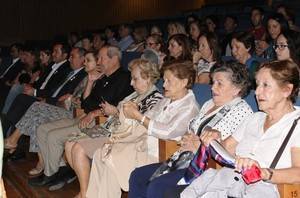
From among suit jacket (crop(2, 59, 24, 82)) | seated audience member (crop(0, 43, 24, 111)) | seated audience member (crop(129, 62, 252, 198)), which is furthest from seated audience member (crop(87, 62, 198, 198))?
suit jacket (crop(2, 59, 24, 82))

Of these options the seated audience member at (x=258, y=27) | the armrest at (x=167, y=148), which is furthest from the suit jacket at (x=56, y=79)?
the armrest at (x=167, y=148)

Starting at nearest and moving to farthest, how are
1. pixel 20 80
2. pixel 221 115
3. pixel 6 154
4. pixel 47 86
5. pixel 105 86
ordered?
pixel 221 115 → pixel 105 86 → pixel 6 154 → pixel 47 86 → pixel 20 80

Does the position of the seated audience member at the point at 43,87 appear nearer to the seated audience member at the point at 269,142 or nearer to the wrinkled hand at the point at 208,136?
the wrinkled hand at the point at 208,136

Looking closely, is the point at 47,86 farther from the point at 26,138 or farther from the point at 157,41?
the point at 157,41

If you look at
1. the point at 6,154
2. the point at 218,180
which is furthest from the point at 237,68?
the point at 6,154

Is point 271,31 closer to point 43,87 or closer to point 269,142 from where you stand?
point 43,87

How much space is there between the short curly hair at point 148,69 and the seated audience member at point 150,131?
0.22 m

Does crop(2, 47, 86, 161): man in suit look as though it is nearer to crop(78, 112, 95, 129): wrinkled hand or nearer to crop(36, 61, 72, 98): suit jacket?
crop(36, 61, 72, 98): suit jacket

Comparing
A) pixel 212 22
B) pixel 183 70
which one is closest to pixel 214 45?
pixel 183 70

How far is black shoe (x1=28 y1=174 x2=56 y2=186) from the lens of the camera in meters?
3.74

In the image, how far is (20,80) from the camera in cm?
541

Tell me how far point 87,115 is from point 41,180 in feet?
2.00

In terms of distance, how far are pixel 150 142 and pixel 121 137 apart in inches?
8.4

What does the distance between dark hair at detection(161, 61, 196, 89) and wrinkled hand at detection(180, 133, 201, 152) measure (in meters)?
0.37
